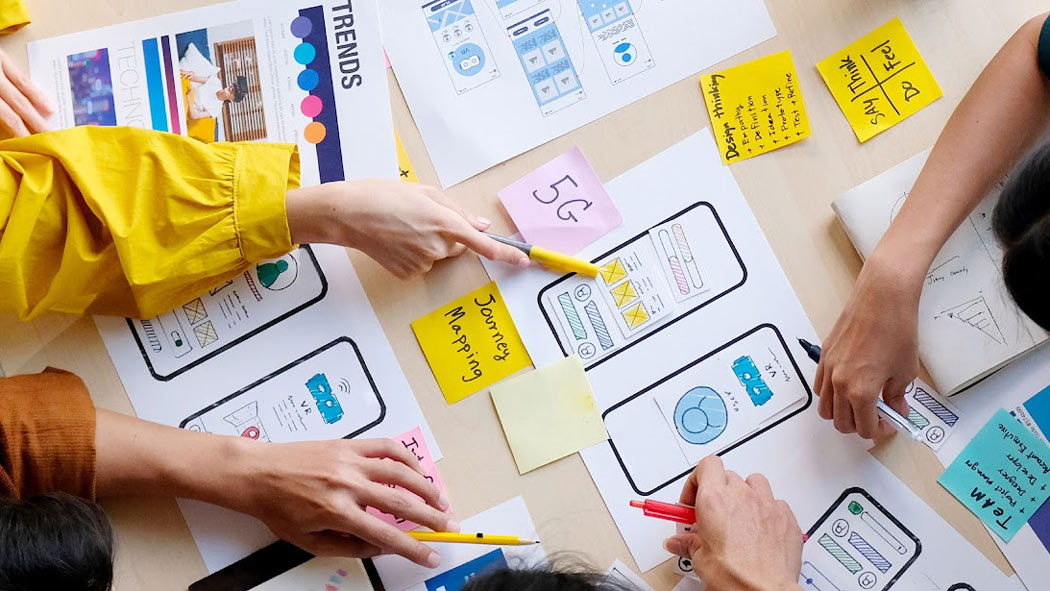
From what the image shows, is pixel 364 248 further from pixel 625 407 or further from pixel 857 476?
pixel 857 476

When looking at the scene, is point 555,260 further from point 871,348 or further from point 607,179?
point 871,348

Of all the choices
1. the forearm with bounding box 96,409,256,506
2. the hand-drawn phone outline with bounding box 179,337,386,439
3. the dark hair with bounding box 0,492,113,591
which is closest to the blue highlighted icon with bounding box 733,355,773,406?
the hand-drawn phone outline with bounding box 179,337,386,439

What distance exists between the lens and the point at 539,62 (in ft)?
2.81

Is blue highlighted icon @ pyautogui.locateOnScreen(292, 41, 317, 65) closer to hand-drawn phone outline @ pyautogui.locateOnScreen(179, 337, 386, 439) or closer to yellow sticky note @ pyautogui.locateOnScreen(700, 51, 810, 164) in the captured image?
hand-drawn phone outline @ pyautogui.locateOnScreen(179, 337, 386, 439)

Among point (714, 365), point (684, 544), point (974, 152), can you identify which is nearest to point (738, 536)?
point (684, 544)

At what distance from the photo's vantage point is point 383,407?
83 centimetres

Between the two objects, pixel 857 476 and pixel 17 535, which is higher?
pixel 17 535

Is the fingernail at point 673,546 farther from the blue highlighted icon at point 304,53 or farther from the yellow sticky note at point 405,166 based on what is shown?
the blue highlighted icon at point 304,53

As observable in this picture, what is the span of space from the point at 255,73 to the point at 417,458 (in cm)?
40

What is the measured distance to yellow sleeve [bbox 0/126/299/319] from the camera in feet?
2.53

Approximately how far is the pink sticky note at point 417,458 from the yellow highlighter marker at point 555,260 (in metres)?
0.19

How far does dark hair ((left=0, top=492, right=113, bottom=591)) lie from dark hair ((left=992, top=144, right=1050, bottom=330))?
29.3 inches

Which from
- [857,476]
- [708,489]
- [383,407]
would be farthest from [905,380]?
[383,407]

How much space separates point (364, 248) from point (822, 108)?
453 millimetres
